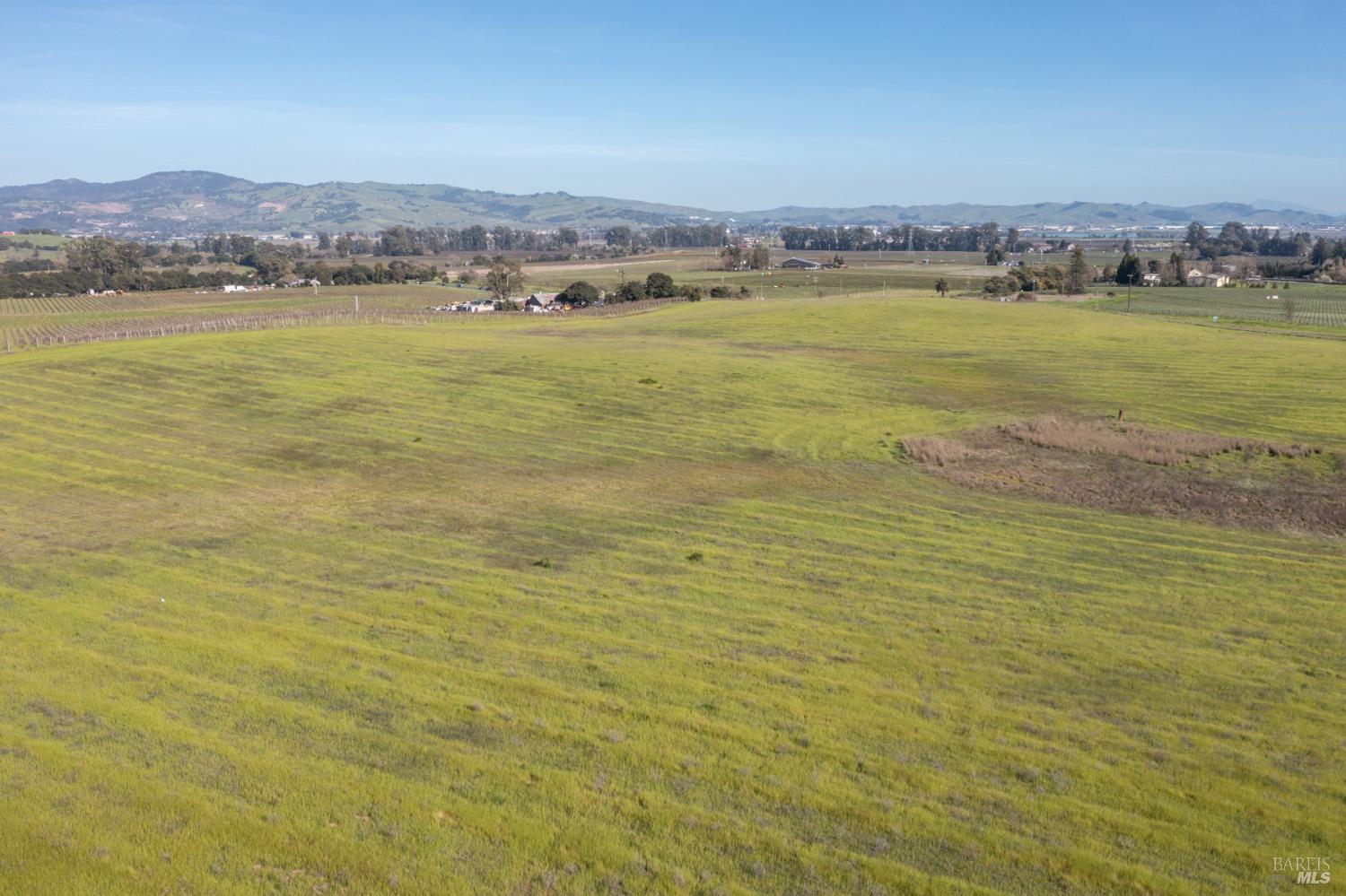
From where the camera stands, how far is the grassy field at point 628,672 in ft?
43.0

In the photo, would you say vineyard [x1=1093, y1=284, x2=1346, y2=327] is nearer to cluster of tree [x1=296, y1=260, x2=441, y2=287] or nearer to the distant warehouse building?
the distant warehouse building

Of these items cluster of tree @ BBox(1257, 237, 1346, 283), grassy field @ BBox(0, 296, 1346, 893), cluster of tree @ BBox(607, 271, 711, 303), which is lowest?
grassy field @ BBox(0, 296, 1346, 893)

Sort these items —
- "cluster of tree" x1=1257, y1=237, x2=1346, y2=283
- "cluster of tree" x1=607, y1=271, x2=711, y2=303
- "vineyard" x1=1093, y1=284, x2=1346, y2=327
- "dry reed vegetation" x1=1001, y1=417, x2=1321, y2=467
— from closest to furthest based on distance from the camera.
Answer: "dry reed vegetation" x1=1001, y1=417, x2=1321, y2=467, "vineyard" x1=1093, y1=284, x2=1346, y2=327, "cluster of tree" x1=607, y1=271, x2=711, y2=303, "cluster of tree" x1=1257, y1=237, x2=1346, y2=283

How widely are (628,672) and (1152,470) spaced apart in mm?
29804

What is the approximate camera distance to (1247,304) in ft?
403

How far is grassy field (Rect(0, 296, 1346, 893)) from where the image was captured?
1310 cm

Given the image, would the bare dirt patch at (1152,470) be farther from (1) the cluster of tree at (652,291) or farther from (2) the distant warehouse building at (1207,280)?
(2) the distant warehouse building at (1207,280)

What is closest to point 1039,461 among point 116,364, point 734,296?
point 116,364

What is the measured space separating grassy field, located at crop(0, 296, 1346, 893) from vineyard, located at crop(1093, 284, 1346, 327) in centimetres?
7533

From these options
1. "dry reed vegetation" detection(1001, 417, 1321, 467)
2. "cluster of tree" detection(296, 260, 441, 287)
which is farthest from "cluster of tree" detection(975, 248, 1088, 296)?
"cluster of tree" detection(296, 260, 441, 287)

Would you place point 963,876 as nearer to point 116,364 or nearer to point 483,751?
point 483,751

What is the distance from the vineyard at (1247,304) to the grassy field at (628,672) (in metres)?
75.3

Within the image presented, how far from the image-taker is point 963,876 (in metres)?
12.6

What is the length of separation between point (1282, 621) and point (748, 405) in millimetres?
31867
